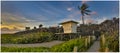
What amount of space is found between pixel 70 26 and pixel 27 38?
1.31 ft

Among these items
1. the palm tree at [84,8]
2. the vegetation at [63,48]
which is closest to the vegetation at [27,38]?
Answer: the vegetation at [63,48]

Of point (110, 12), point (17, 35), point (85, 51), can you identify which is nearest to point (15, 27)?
point (17, 35)

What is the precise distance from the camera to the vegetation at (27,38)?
2.84 meters

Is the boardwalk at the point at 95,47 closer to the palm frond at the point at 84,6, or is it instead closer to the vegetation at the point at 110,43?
the vegetation at the point at 110,43

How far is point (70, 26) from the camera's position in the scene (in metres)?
2.80

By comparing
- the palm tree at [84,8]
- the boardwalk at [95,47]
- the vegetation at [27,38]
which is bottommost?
the boardwalk at [95,47]

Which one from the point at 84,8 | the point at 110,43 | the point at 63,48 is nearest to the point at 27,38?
the point at 63,48

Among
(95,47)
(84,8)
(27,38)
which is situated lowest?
(95,47)

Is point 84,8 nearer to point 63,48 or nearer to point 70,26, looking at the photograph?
point 70,26

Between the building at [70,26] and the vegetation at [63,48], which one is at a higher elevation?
the building at [70,26]

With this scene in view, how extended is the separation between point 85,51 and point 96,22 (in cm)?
27

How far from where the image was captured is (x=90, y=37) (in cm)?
284

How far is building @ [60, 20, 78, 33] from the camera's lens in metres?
2.80

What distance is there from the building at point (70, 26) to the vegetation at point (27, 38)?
0.46 ft
